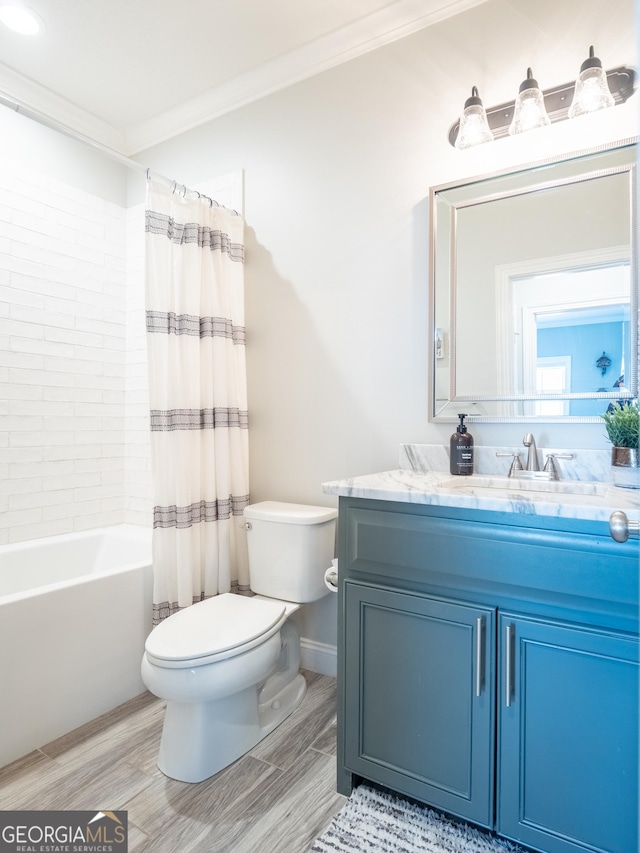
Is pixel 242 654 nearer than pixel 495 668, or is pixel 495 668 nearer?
pixel 495 668

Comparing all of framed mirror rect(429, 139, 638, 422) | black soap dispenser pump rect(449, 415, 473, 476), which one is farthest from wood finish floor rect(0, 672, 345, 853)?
framed mirror rect(429, 139, 638, 422)

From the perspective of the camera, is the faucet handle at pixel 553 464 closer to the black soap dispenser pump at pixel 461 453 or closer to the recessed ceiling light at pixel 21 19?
the black soap dispenser pump at pixel 461 453

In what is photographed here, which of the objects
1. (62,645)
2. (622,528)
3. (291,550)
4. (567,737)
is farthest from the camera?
(291,550)

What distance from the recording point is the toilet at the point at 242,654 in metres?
1.49

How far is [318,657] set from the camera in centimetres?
220

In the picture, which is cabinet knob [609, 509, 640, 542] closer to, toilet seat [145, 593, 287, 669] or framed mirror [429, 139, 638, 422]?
framed mirror [429, 139, 638, 422]

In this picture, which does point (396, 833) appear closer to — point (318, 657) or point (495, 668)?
point (495, 668)

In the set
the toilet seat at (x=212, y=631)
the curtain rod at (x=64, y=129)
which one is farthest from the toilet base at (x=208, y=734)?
the curtain rod at (x=64, y=129)

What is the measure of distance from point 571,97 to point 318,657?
237 centimetres

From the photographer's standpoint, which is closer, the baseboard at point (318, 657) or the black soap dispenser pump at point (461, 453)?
the black soap dispenser pump at point (461, 453)

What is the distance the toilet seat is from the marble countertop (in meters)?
0.57

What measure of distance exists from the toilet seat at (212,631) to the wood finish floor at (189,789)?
1.29 ft

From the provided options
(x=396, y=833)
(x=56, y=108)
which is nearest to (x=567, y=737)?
(x=396, y=833)

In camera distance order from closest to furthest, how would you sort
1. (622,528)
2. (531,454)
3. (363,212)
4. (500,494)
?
(622,528) < (500,494) < (531,454) < (363,212)
